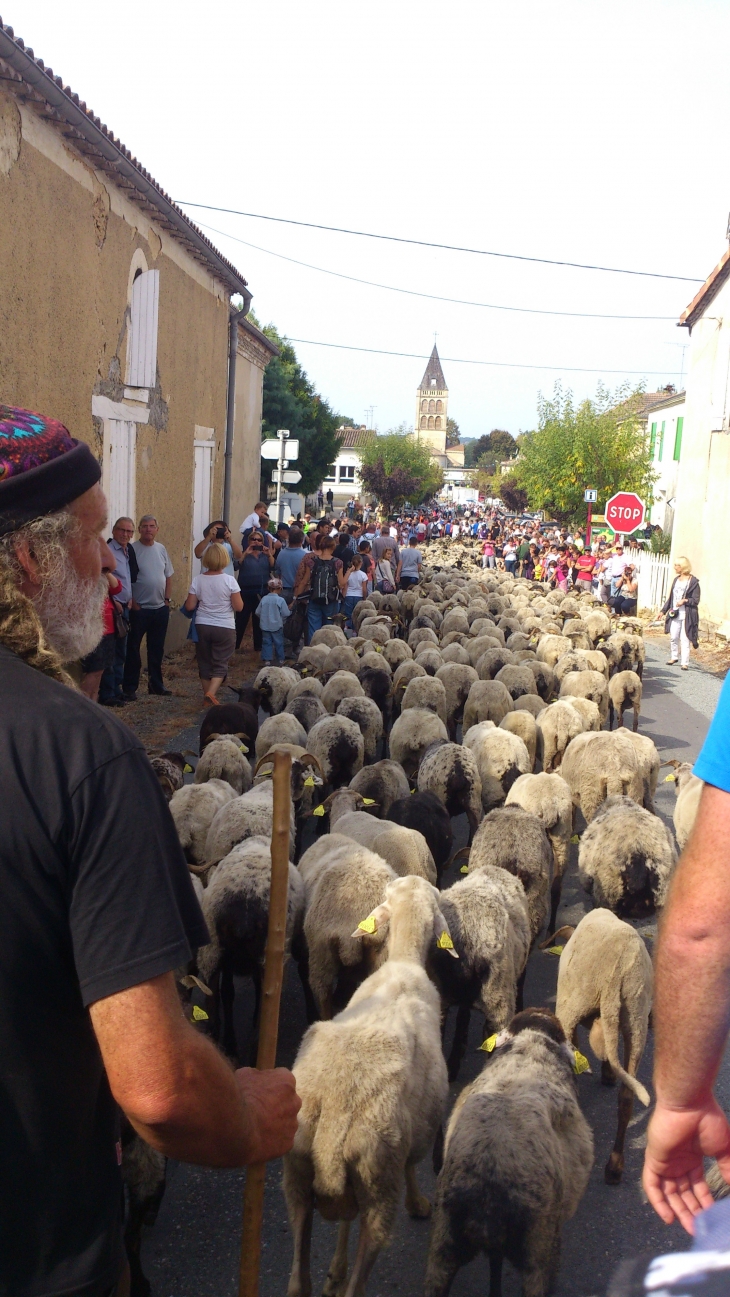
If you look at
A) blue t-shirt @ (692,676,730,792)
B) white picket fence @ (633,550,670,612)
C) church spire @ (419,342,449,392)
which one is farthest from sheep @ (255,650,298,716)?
church spire @ (419,342,449,392)

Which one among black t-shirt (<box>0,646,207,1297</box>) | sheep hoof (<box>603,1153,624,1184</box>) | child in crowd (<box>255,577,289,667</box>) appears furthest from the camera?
child in crowd (<box>255,577,289,667</box>)

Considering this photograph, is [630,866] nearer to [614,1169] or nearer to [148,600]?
[614,1169]

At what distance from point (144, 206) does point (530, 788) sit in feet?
30.7

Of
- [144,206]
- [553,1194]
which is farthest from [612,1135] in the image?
[144,206]

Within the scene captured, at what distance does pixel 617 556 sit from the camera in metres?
22.4

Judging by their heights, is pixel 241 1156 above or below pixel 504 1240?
above

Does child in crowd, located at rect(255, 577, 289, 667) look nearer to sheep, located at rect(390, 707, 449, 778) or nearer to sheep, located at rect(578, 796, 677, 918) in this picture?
sheep, located at rect(390, 707, 449, 778)

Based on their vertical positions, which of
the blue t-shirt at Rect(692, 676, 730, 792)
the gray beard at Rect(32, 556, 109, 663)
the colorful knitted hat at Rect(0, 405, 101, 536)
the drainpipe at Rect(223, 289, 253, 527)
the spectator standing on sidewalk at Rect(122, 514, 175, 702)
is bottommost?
the spectator standing on sidewalk at Rect(122, 514, 175, 702)

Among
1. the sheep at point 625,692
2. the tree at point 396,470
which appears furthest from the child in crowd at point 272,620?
the tree at point 396,470

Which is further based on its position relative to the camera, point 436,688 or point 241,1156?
point 436,688

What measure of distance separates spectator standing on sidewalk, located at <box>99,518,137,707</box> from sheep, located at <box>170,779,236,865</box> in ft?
14.7

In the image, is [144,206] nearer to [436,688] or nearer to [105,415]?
[105,415]

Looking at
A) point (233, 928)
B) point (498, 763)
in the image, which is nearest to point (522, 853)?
point (233, 928)

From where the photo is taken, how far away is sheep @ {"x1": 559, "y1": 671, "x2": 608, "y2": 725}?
444 inches
